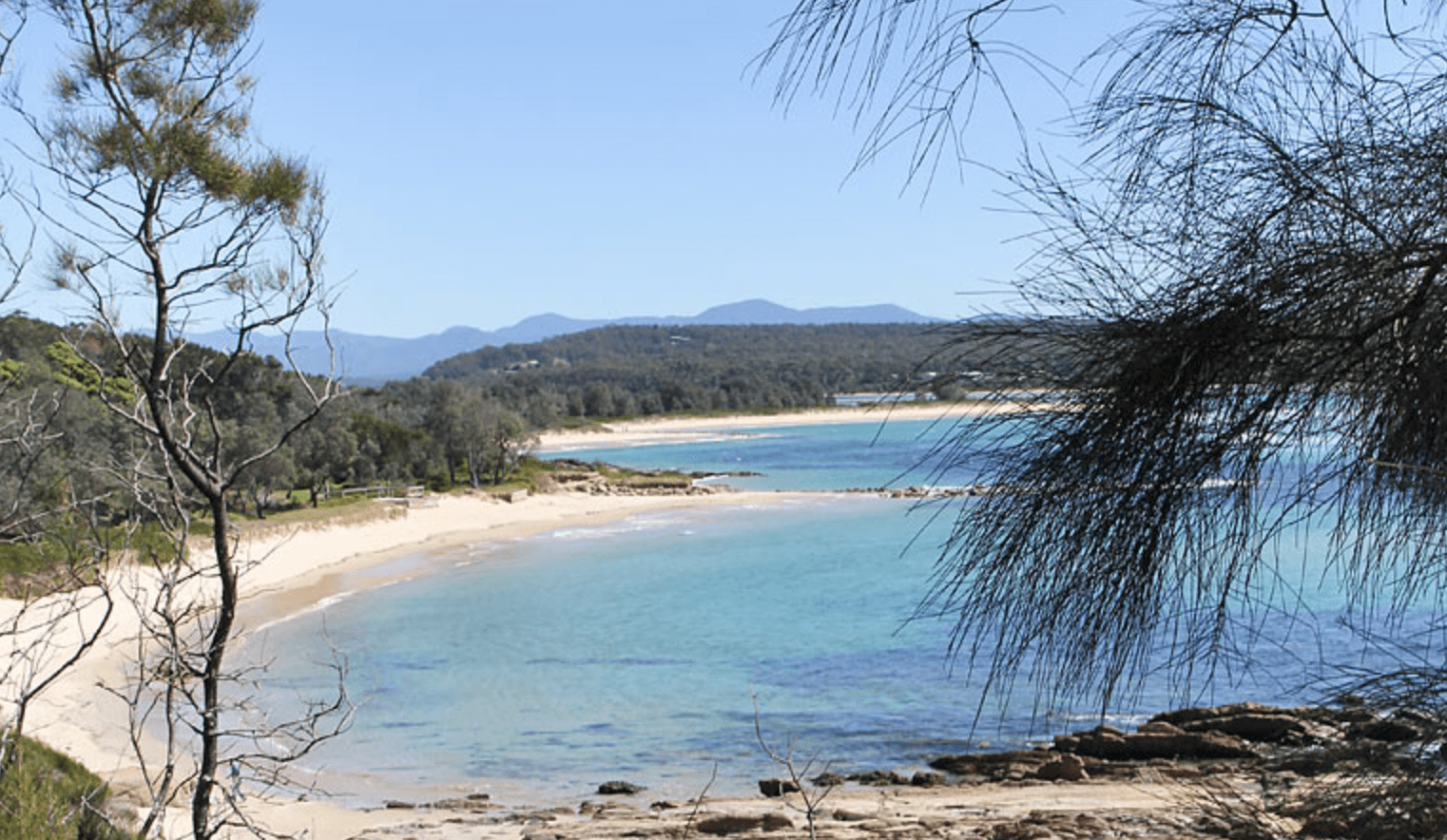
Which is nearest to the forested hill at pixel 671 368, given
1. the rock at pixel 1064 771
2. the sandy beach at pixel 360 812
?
the sandy beach at pixel 360 812

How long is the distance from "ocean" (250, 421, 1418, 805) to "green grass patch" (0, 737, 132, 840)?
1509mm

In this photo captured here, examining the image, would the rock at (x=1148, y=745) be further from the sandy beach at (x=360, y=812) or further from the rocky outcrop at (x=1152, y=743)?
the sandy beach at (x=360, y=812)

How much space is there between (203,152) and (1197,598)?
13.8ft

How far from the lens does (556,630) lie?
2047cm

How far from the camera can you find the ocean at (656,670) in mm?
11750

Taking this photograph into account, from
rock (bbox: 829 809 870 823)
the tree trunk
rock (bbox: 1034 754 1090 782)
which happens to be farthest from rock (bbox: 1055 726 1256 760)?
the tree trunk

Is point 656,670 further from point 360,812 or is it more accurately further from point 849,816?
point 849,816

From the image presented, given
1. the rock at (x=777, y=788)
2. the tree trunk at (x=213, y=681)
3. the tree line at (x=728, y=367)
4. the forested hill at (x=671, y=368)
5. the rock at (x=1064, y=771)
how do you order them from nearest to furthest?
the tree line at (x=728, y=367), the tree trunk at (x=213, y=681), the rock at (x=1064, y=771), the rock at (x=777, y=788), the forested hill at (x=671, y=368)

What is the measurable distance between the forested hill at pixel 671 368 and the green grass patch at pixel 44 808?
53993 mm

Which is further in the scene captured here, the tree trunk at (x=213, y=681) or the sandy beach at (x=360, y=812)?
the sandy beach at (x=360, y=812)

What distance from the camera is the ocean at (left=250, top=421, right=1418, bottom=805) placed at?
11.8 m

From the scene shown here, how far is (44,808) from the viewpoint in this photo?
5035 mm

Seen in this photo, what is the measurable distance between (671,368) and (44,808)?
4974 inches

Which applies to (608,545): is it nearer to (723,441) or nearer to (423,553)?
(423,553)
